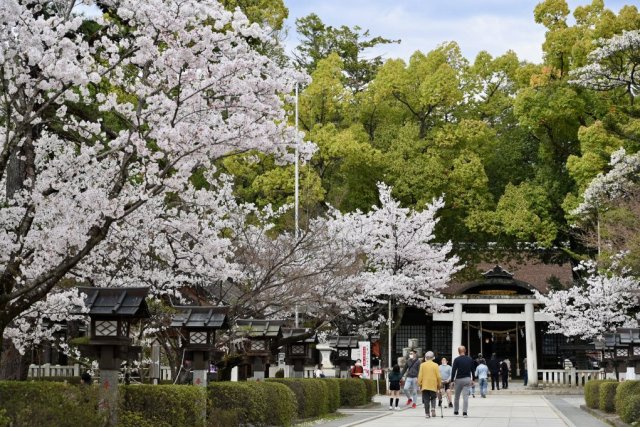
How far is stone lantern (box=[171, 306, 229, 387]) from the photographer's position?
1803cm

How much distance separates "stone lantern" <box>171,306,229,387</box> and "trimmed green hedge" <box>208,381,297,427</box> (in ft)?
2.50

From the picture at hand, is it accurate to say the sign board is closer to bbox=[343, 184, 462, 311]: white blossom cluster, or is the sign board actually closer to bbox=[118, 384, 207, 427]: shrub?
bbox=[343, 184, 462, 311]: white blossom cluster

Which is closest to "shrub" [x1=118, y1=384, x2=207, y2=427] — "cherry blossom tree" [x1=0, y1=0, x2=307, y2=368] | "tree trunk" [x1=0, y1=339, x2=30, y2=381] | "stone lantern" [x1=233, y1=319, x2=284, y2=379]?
"cherry blossom tree" [x1=0, y1=0, x2=307, y2=368]

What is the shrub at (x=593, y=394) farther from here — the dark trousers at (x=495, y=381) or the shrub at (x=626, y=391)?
the dark trousers at (x=495, y=381)

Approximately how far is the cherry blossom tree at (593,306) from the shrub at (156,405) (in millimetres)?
29392

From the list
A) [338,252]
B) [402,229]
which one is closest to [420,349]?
[402,229]

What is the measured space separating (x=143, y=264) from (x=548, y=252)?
3231 cm

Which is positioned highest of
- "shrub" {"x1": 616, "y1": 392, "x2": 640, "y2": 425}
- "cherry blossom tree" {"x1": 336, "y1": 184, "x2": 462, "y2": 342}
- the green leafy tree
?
the green leafy tree

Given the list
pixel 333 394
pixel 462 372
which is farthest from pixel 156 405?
pixel 333 394

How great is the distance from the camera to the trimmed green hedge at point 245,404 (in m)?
16.7

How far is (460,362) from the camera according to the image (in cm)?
2366

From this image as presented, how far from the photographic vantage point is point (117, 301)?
547 inches

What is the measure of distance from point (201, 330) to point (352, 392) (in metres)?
12.1

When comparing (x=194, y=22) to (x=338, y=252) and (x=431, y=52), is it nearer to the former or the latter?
(x=338, y=252)
